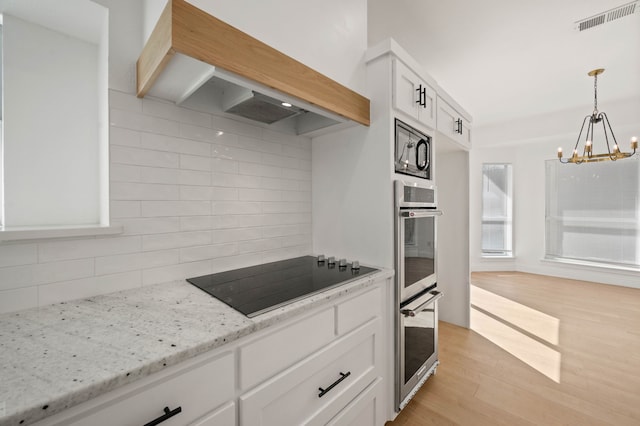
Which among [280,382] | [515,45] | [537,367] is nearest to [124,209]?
[280,382]

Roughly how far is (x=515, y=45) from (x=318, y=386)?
3385mm

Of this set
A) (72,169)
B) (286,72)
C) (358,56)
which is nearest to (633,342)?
(358,56)

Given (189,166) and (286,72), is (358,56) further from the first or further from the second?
(189,166)

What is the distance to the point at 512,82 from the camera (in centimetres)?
342

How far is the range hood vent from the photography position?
1.28 m

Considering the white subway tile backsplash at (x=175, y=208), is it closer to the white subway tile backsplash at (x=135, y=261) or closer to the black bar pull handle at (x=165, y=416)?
the white subway tile backsplash at (x=135, y=261)

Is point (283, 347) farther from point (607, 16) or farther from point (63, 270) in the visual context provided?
point (607, 16)

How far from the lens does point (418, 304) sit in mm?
1723

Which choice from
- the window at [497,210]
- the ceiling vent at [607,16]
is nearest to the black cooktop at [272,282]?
the ceiling vent at [607,16]

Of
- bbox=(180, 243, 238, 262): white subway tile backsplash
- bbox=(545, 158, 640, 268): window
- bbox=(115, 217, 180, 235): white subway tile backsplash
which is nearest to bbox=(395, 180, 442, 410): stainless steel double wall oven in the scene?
bbox=(180, 243, 238, 262): white subway tile backsplash

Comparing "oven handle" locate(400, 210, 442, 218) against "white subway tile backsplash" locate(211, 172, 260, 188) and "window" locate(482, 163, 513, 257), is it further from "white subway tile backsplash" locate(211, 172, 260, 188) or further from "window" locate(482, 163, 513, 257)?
"window" locate(482, 163, 513, 257)

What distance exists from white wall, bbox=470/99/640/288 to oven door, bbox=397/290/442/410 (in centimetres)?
414

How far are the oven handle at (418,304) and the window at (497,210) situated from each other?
4.42 m

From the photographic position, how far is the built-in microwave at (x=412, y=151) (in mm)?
1664
